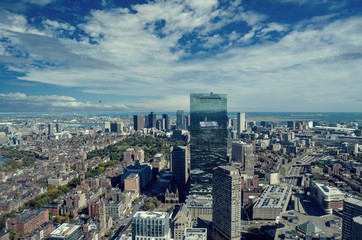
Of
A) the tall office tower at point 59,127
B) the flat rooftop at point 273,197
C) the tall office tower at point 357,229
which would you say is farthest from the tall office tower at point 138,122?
the tall office tower at point 357,229

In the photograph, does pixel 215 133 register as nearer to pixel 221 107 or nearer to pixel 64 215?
pixel 221 107

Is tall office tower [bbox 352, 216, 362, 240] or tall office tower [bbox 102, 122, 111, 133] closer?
tall office tower [bbox 352, 216, 362, 240]

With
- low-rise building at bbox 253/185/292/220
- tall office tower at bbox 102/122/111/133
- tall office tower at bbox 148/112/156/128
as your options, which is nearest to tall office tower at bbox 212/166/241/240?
low-rise building at bbox 253/185/292/220

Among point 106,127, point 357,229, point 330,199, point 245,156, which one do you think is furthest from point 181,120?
point 357,229

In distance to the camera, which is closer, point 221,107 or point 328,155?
point 221,107

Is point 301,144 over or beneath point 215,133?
beneath

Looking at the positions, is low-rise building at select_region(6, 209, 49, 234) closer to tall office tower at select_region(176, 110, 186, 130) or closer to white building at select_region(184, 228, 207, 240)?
white building at select_region(184, 228, 207, 240)

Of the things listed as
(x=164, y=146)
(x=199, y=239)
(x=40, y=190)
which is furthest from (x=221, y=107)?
(x=164, y=146)
